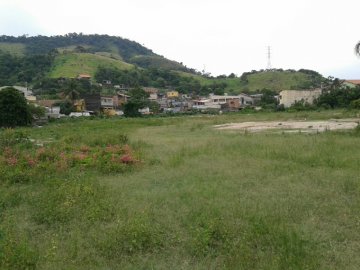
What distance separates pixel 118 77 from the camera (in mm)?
111750

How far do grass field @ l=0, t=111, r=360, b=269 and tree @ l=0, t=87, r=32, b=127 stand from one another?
108 ft

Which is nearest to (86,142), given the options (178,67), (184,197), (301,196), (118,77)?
(184,197)

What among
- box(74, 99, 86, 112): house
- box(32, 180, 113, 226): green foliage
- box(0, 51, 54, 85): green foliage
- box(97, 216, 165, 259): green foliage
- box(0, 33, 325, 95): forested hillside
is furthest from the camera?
box(0, 33, 325, 95): forested hillside

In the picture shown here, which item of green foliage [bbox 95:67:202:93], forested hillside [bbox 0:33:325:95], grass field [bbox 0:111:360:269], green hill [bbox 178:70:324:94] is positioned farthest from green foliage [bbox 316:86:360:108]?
grass field [bbox 0:111:360:269]

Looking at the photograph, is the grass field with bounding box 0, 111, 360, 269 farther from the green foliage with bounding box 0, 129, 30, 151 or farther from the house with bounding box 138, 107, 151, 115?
the house with bounding box 138, 107, 151, 115

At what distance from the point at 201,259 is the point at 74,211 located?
360 centimetres

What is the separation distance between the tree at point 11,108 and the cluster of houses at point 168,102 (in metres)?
16.5

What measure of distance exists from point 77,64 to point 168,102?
124ft

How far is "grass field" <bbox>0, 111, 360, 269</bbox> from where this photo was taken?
6.28m

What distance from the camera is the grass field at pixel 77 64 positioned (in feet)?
357

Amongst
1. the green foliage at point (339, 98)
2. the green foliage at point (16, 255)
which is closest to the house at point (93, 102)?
the green foliage at point (339, 98)

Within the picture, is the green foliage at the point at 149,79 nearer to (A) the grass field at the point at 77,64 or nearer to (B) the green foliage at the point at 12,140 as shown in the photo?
(A) the grass field at the point at 77,64

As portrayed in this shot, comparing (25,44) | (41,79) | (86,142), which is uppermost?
(25,44)

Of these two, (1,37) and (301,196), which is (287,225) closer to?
(301,196)
